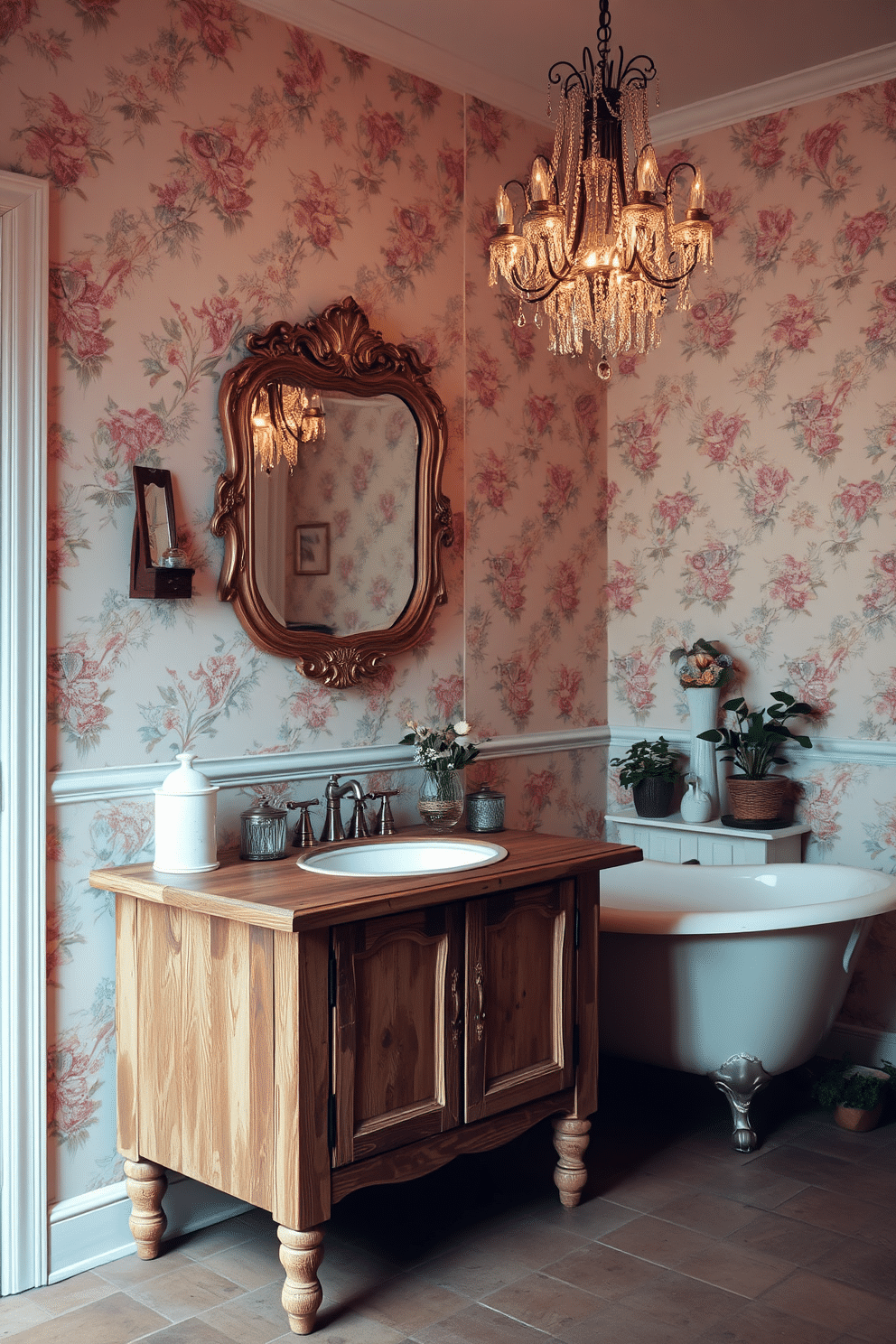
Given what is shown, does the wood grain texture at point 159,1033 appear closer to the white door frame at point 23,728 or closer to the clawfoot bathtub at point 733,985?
the white door frame at point 23,728

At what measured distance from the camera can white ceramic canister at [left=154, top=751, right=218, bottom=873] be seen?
95.1 inches

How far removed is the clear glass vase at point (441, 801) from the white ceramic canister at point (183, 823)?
2.41ft

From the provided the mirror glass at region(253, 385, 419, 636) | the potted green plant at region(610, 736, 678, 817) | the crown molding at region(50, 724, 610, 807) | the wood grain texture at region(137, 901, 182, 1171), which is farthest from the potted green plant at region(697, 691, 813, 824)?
the wood grain texture at region(137, 901, 182, 1171)

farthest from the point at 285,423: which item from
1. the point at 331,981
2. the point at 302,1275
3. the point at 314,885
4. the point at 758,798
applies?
the point at 302,1275

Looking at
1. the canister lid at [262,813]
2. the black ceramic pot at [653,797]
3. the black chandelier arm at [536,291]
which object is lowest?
the black ceramic pot at [653,797]

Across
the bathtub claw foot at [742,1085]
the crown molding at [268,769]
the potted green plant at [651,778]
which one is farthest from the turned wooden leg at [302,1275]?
the potted green plant at [651,778]

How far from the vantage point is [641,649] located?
12.9 feet

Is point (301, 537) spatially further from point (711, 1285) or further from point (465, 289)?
point (711, 1285)

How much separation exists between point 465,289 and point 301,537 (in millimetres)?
A: 979

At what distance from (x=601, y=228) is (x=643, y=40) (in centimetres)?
124

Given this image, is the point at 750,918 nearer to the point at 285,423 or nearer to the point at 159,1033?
the point at 159,1033

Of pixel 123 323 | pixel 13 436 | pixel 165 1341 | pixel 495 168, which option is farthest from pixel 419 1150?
pixel 495 168

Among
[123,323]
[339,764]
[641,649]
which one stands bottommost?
[339,764]

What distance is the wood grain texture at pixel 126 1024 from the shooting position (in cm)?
242
